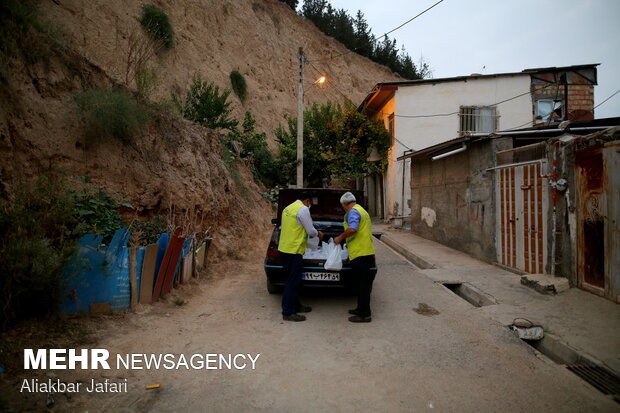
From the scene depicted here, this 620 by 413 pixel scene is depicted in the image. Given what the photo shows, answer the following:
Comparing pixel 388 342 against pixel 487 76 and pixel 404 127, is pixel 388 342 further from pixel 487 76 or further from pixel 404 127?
pixel 487 76

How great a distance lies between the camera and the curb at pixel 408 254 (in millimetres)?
8966

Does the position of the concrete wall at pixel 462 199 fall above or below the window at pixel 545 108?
below

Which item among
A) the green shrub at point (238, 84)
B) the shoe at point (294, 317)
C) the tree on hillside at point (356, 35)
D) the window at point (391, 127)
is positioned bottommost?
the shoe at point (294, 317)

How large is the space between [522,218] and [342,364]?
5.74 metres

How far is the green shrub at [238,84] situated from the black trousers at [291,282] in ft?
88.5

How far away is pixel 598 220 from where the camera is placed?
550 centimetres

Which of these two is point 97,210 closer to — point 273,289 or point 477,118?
point 273,289

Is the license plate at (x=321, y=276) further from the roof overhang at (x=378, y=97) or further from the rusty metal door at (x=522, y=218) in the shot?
the roof overhang at (x=378, y=97)

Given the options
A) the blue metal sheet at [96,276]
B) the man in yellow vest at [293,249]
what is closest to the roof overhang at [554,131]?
the man in yellow vest at [293,249]

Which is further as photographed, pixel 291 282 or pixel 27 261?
pixel 291 282

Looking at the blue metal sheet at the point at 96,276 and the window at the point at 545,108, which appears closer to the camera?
the blue metal sheet at the point at 96,276

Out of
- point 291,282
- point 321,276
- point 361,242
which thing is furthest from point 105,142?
point 361,242

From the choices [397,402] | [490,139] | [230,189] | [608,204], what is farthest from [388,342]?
[230,189]

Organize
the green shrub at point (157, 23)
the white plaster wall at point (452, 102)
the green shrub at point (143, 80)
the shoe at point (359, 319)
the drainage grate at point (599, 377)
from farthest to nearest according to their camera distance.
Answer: the green shrub at point (157, 23), the white plaster wall at point (452, 102), the green shrub at point (143, 80), the shoe at point (359, 319), the drainage grate at point (599, 377)
